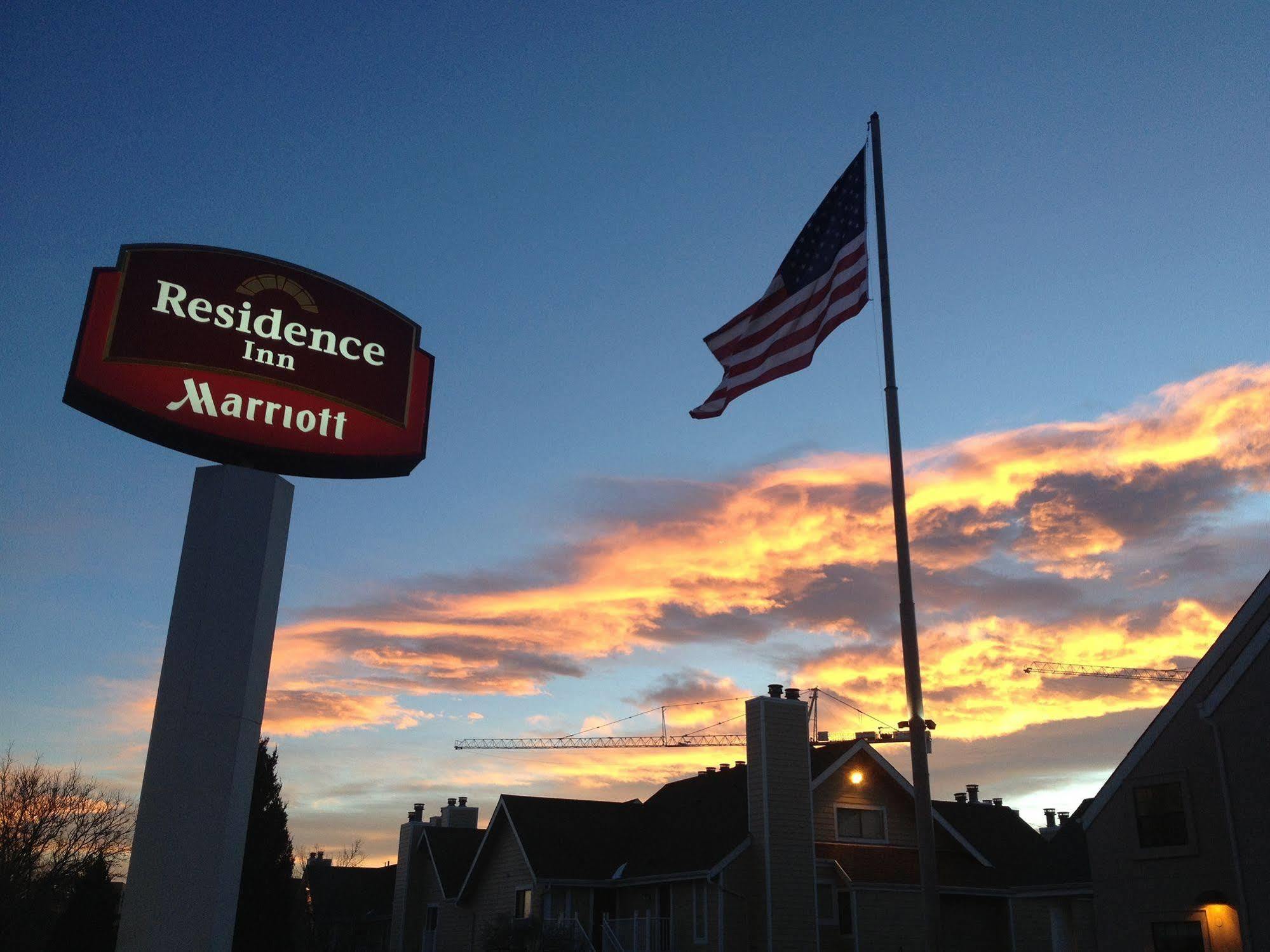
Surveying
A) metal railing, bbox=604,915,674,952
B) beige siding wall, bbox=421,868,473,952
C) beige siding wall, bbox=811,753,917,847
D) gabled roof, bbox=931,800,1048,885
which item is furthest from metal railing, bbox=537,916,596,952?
gabled roof, bbox=931,800,1048,885

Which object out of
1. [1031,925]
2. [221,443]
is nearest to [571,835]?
[1031,925]

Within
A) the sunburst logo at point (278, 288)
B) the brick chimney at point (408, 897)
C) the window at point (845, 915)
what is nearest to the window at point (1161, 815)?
the window at point (845, 915)

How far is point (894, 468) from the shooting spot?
1520 centimetres

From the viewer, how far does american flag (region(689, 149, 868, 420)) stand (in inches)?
645

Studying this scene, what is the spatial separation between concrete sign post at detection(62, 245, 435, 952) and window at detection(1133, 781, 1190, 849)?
19.4 meters

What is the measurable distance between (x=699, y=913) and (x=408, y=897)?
1909cm

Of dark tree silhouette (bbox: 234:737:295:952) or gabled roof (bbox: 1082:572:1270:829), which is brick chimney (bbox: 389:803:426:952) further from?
gabled roof (bbox: 1082:572:1270:829)

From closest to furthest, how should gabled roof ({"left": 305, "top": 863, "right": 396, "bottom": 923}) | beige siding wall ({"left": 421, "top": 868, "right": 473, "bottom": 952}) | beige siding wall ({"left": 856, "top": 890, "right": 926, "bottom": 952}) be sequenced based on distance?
beige siding wall ({"left": 856, "top": 890, "right": 926, "bottom": 952})
beige siding wall ({"left": 421, "top": 868, "right": 473, "bottom": 952})
gabled roof ({"left": 305, "top": 863, "right": 396, "bottom": 923})

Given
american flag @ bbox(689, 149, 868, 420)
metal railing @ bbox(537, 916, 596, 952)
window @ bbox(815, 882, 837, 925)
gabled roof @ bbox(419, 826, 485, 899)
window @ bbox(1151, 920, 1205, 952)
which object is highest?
american flag @ bbox(689, 149, 868, 420)

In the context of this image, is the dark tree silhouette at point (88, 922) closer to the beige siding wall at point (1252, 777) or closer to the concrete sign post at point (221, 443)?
the concrete sign post at point (221, 443)

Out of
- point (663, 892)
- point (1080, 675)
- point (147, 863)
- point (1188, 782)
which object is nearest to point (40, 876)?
point (663, 892)

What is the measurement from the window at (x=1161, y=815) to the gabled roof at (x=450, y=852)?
982 inches

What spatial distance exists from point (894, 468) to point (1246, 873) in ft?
47.0

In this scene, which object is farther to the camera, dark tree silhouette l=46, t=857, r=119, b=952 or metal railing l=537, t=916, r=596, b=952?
dark tree silhouette l=46, t=857, r=119, b=952
